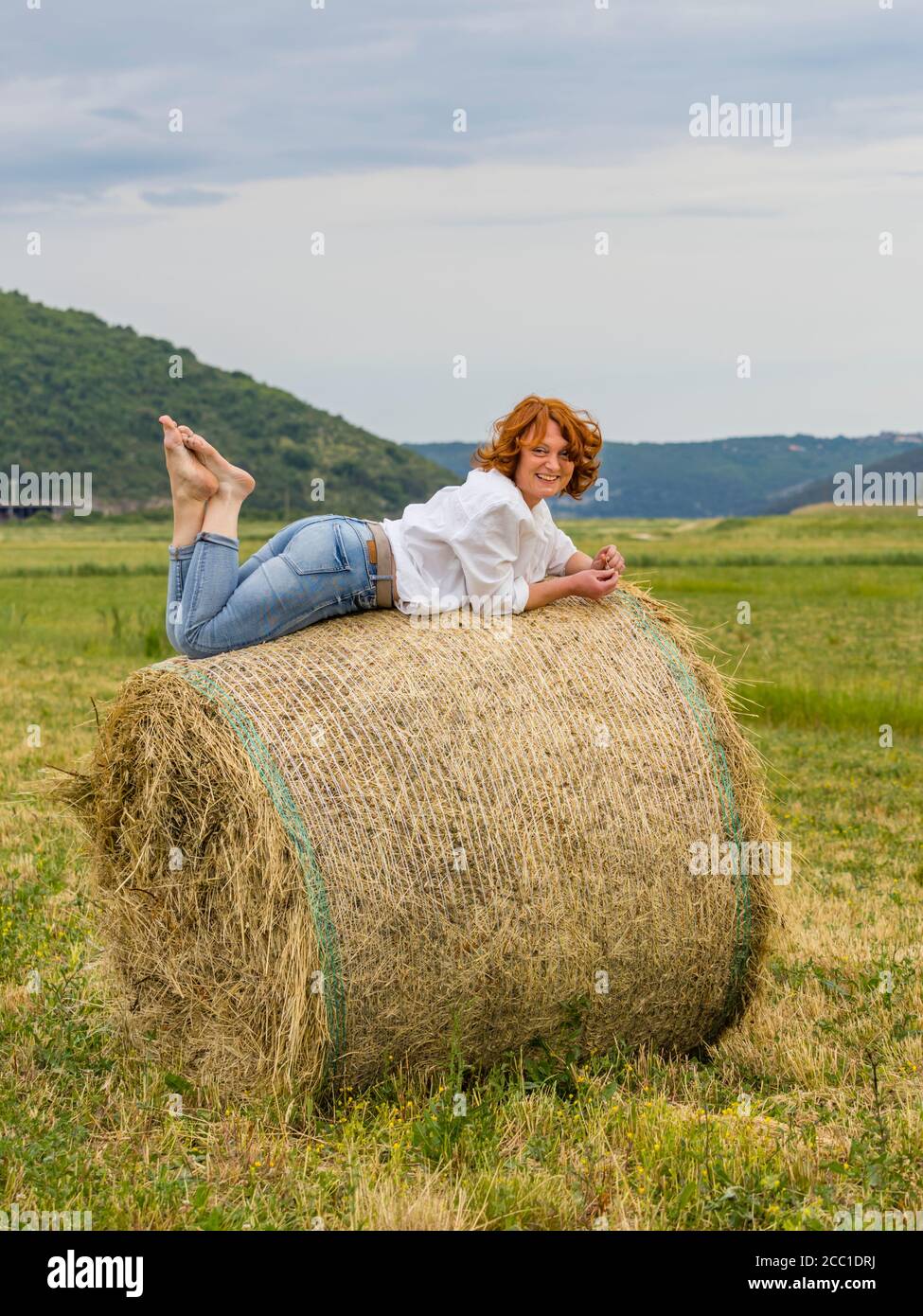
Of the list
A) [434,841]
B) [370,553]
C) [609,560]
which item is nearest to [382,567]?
[370,553]

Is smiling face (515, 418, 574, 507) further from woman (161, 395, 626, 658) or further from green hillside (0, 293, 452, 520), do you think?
green hillside (0, 293, 452, 520)

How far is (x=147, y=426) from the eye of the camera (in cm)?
14138

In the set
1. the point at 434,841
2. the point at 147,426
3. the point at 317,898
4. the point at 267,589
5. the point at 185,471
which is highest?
the point at 147,426

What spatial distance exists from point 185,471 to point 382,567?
0.95 m

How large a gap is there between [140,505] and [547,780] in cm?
12518

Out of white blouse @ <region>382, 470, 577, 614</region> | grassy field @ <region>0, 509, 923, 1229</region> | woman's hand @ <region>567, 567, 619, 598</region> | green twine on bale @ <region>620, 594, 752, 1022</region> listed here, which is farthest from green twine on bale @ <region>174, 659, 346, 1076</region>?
green twine on bale @ <region>620, 594, 752, 1022</region>

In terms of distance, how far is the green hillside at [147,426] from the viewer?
131000 millimetres

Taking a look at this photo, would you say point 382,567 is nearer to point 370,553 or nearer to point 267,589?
point 370,553

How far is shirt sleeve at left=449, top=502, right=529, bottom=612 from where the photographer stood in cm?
647

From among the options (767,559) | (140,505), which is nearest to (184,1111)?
(767,559)

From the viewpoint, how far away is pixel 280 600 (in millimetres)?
6434

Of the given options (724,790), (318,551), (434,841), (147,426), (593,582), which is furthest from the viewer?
(147,426)

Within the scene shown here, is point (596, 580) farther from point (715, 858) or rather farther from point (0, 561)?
point (0, 561)

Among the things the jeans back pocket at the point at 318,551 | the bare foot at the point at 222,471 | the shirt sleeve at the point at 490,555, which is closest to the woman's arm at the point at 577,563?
the shirt sleeve at the point at 490,555
